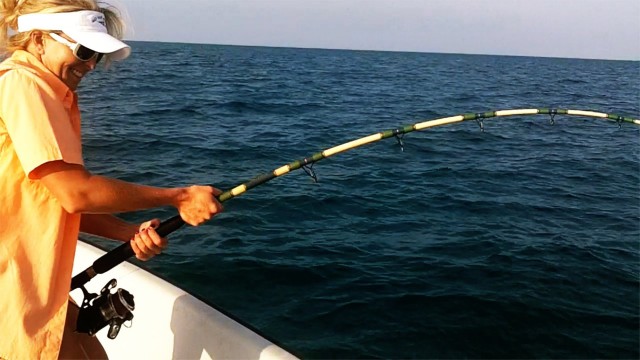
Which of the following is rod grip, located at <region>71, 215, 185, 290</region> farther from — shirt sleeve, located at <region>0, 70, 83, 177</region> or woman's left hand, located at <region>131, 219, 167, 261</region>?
shirt sleeve, located at <region>0, 70, 83, 177</region>

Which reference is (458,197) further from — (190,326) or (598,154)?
(190,326)

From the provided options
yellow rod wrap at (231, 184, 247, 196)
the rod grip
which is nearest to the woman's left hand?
the rod grip

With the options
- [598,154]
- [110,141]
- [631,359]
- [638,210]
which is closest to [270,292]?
[631,359]

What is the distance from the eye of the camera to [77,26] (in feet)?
5.75

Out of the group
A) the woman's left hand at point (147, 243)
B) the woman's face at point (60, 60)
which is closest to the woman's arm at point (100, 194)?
the woman's left hand at point (147, 243)

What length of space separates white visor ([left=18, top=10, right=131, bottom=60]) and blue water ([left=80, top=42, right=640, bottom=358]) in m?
0.84

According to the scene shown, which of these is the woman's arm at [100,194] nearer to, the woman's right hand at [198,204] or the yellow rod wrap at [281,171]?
the woman's right hand at [198,204]

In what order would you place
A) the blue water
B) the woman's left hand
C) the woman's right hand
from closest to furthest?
the woman's right hand
the woman's left hand
the blue water

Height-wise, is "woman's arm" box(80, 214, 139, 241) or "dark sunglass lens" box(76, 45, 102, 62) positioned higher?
"dark sunglass lens" box(76, 45, 102, 62)

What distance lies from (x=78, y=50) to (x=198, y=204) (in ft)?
2.07

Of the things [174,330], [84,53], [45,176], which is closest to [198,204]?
[45,176]

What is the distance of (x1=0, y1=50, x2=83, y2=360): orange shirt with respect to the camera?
62.3 inches

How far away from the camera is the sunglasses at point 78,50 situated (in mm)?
1760

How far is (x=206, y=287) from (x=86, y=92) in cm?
1600
